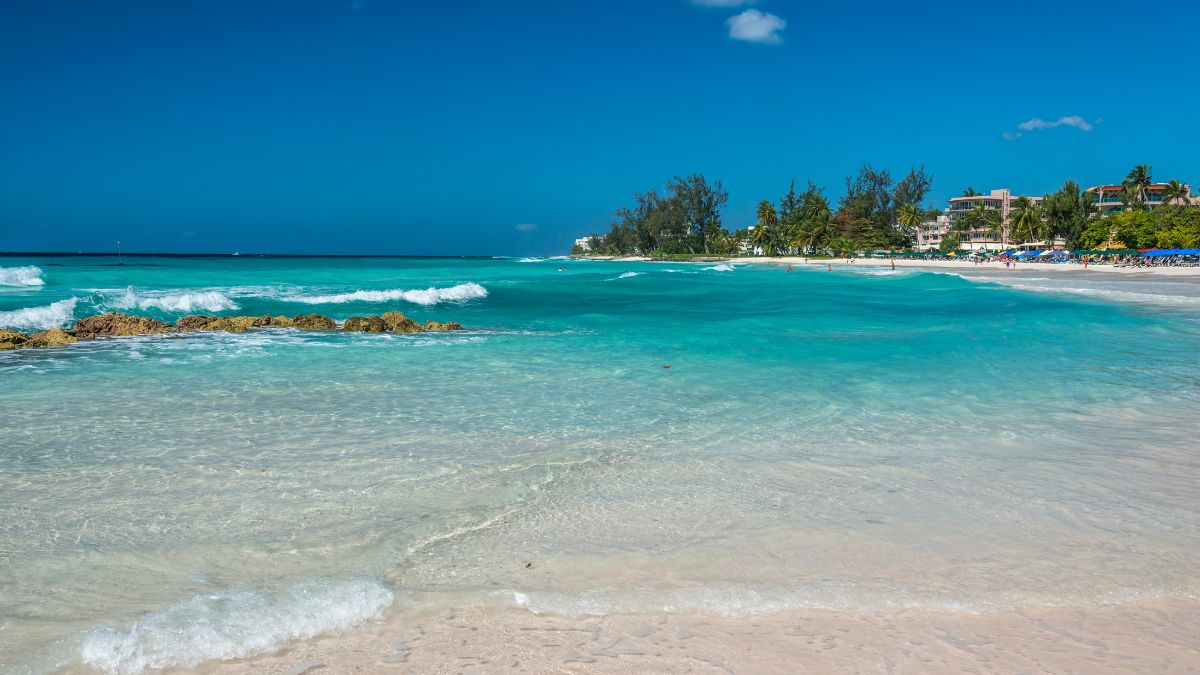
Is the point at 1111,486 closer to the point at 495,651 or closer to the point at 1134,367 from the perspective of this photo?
the point at 495,651

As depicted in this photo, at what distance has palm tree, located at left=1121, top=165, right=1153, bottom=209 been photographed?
307ft

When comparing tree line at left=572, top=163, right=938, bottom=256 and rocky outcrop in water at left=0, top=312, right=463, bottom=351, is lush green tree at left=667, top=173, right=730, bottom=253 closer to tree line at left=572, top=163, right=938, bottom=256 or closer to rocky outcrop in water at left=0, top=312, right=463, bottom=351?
tree line at left=572, top=163, right=938, bottom=256

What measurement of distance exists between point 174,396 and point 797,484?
834cm

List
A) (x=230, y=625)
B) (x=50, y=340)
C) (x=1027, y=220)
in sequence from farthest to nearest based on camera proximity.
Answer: (x=1027, y=220) → (x=50, y=340) → (x=230, y=625)

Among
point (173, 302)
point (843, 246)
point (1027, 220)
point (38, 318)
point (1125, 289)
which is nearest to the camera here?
point (38, 318)

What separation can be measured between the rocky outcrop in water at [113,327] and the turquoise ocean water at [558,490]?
3696mm

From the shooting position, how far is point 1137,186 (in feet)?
313

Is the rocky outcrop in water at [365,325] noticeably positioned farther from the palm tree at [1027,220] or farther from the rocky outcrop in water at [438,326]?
the palm tree at [1027,220]

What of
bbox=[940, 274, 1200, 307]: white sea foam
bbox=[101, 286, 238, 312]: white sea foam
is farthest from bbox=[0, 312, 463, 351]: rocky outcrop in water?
bbox=[940, 274, 1200, 307]: white sea foam

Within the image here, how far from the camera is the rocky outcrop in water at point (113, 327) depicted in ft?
55.3

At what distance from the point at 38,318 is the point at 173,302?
22.3ft

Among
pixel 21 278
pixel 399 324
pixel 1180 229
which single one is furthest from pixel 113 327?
pixel 1180 229

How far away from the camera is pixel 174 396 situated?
9875 mm

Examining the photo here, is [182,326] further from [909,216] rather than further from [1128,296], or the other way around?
[909,216]
